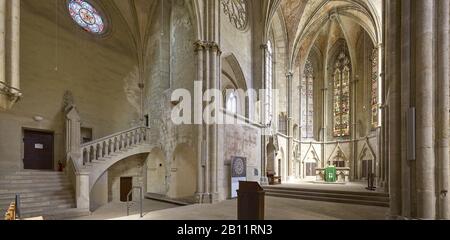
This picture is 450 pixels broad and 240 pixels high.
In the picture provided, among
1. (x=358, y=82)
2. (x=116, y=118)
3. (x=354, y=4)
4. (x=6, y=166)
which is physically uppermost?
(x=354, y=4)

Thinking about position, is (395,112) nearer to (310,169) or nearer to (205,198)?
(205,198)

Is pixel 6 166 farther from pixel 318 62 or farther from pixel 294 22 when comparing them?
pixel 318 62

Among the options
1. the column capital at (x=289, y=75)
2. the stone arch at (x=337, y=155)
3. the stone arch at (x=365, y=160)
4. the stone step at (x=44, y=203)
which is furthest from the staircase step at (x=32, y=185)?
the stone arch at (x=337, y=155)

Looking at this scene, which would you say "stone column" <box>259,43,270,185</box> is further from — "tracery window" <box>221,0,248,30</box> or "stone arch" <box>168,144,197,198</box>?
"stone arch" <box>168,144,197,198</box>

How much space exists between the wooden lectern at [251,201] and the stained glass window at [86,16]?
44.9 feet

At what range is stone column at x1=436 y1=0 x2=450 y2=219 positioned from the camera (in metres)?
5.41

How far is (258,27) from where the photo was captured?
1702 centimetres

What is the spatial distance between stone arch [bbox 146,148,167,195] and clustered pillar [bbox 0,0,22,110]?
8.77m

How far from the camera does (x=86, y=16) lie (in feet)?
49.3

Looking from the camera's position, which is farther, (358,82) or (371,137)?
(358,82)

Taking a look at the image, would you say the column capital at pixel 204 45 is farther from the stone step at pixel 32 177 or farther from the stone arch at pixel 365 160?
the stone arch at pixel 365 160

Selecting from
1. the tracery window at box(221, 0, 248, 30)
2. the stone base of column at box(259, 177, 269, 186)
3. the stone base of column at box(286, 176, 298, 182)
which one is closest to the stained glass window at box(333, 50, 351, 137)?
the stone base of column at box(286, 176, 298, 182)

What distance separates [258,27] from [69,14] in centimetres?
1092
